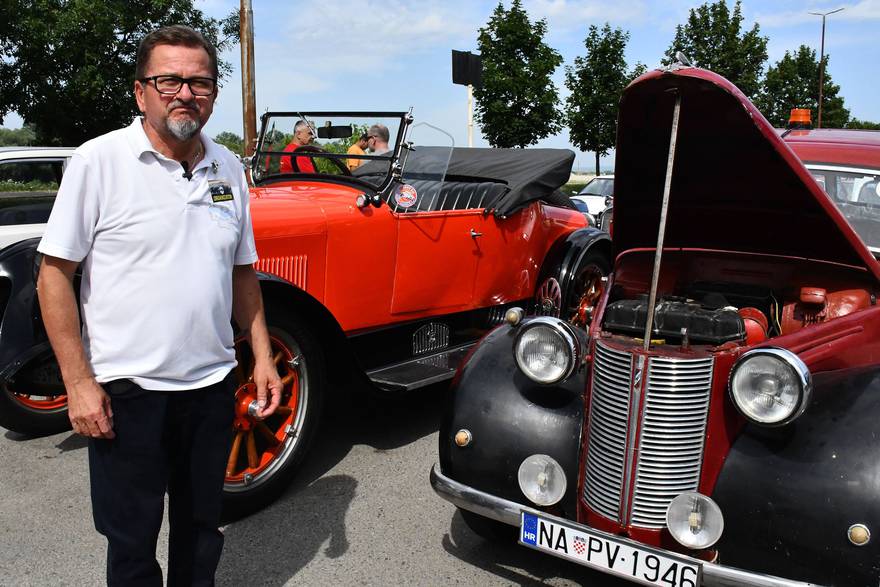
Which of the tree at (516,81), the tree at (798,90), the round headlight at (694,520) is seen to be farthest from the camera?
the tree at (798,90)

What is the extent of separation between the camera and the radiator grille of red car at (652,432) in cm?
228

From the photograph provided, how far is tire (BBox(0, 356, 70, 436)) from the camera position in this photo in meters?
4.06

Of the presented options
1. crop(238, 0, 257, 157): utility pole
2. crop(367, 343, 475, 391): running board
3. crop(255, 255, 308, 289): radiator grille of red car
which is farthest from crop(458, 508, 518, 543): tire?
crop(238, 0, 257, 157): utility pole

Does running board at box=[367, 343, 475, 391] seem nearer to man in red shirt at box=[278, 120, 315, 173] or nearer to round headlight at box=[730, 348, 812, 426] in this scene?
man in red shirt at box=[278, 120, 315, 173]

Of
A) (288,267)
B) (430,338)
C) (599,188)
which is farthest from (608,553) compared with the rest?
(599,188)

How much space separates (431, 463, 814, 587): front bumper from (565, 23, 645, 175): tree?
2237cm

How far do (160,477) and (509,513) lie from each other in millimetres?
1149

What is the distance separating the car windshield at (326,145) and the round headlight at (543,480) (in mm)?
2403

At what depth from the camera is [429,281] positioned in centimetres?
452

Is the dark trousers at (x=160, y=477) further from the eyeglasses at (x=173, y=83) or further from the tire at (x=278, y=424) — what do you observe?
the tire at (x=278, y=424)

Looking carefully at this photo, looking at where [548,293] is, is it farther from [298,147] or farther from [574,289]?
[298,147]

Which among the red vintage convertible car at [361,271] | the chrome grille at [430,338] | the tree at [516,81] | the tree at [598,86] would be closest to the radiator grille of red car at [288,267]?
the red vintage convertible car at [361,271]

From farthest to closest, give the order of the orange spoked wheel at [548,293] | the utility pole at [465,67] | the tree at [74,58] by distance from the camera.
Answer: the tree at [74,58], the utility pole at [465,67], the orange spoked wheel at [548,293]

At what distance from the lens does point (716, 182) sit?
2.99 m
